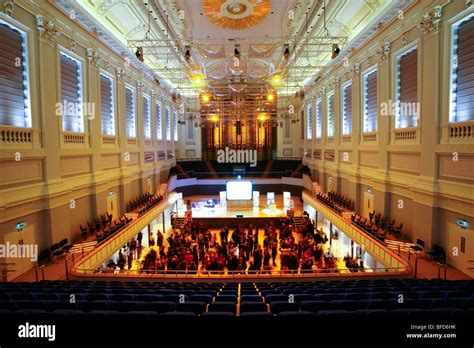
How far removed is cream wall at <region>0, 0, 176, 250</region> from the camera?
9.03m

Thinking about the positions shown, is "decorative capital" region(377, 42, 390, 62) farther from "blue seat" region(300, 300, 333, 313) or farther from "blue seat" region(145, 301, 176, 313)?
"blue seat" region(145, 301, 176, 313)

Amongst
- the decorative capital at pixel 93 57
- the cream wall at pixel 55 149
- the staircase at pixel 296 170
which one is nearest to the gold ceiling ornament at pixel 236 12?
the decorative capital at pixel 93 57

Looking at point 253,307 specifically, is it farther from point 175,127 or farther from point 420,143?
point 175,127

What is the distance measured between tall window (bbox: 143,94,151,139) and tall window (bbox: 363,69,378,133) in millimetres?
14421

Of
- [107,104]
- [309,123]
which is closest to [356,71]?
[309,123]

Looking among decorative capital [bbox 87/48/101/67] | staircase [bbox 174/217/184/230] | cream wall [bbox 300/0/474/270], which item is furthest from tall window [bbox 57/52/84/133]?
cream wall [bbox 300/0/474/270]

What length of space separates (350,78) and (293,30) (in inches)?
170

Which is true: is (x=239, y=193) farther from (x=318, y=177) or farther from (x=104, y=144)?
(x=104, y=144)

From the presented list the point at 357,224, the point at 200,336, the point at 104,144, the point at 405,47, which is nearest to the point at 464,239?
the point at 357,224

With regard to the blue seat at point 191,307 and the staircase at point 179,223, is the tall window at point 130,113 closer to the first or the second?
the staircase at point 179,223

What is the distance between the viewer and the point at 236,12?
13859 mm
